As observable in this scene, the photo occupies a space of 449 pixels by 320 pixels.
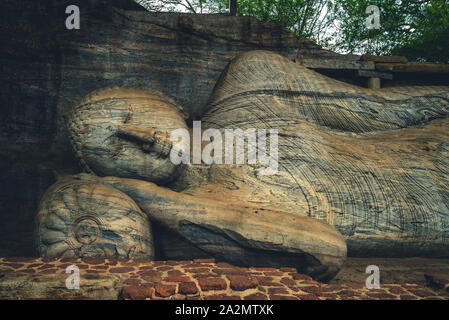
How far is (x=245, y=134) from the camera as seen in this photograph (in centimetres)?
357

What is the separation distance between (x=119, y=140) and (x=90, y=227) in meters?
0.90

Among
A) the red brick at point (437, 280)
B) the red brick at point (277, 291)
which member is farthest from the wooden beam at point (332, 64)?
the red brick at point (277, 291)

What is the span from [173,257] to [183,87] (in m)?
2.21

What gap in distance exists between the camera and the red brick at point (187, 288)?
232 centimetres

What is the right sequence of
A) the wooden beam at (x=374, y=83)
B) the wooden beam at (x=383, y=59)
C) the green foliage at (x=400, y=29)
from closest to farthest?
the wooden beam at (x=374, y=83)
the wooden beam at (x=383, y=59)
the green foliage at (x=400, y=29)

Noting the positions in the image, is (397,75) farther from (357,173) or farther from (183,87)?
(183,87)

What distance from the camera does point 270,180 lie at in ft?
11.1

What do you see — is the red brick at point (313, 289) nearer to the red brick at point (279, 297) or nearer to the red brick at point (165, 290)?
the red brick at point (279, 297)

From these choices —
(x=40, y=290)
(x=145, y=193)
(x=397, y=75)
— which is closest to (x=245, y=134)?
(x=145, y=193)

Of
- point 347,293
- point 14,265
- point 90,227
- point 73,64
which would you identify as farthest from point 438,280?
point 73,64

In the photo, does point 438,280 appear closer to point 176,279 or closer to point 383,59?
point 176,279

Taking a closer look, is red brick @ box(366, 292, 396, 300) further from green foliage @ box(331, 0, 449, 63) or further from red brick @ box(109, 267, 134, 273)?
green foliage @ box(331, 0, 449, 63)

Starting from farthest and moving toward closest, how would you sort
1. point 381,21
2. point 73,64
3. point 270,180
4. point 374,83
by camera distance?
point 381,21 → point 374,83 → point 73,64 → point 270,180

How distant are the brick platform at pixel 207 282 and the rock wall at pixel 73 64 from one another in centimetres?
108
